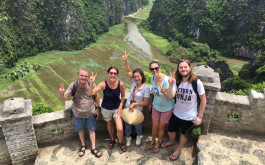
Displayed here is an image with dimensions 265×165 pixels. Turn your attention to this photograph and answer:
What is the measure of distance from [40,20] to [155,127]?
187 feet

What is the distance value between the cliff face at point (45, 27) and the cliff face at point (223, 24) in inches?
1074

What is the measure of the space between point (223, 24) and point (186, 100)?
199 ft

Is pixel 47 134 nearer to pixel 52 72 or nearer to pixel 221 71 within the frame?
pixel 52 72

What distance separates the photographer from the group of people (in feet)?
15.4

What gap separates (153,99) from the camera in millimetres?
5375

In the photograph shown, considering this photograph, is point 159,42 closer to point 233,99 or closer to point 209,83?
point 233,99

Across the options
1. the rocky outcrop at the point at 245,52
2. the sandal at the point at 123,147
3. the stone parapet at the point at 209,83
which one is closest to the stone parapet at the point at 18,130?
the sandal at the point at 123,147

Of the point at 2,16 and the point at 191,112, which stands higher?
the point at 2,16

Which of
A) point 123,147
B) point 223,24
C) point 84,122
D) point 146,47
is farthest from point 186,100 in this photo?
point 223,24

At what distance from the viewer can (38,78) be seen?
109 ft

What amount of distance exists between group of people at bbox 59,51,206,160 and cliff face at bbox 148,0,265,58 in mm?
51105

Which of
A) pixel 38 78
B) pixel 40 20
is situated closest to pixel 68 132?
pixel 38 78

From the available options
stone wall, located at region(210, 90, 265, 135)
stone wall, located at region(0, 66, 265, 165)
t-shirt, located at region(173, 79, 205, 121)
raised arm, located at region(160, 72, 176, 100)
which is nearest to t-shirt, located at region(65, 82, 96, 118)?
stone wall, located at region(0, 66, 265, 165)

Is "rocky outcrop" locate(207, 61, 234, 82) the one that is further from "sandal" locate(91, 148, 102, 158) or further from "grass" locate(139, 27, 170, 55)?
"sandal" locate(91, 148, 102, 158)
